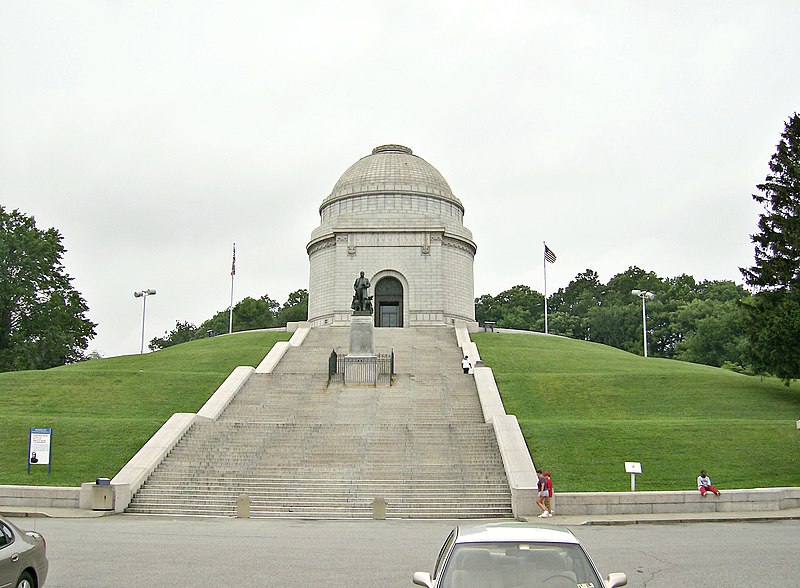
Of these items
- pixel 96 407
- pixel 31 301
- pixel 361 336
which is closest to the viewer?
pixel 96 407

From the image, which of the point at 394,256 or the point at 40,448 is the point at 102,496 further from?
the point at 394,256

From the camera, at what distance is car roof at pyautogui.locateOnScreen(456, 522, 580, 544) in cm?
660

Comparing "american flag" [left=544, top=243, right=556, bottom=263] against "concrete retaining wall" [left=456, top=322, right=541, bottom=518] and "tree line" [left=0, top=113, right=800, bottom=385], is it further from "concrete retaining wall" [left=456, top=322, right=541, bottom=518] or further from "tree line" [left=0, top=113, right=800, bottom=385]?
"concrete retaining wall" [left=456, top=322, right=541, bottom=518]

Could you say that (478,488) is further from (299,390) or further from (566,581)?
(566,581)

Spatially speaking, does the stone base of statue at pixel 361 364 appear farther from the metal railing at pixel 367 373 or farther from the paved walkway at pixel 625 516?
the paved walkway at pixel 625 516

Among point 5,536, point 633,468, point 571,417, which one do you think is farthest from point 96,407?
point 5,536

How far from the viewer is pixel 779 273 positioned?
31078 millimetres

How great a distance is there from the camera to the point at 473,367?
3506 centimetres

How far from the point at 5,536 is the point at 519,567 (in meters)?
5.92

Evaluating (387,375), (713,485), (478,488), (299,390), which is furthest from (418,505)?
(387,375)

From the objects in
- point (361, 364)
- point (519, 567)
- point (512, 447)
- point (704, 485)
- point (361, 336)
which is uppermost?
point (361, 336)

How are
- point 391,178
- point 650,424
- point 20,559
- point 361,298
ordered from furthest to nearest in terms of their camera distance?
point 391,178
point 361,298
point 650,424
point 20,559

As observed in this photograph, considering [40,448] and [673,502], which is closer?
[673,502]

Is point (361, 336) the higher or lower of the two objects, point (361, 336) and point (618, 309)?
the lower
